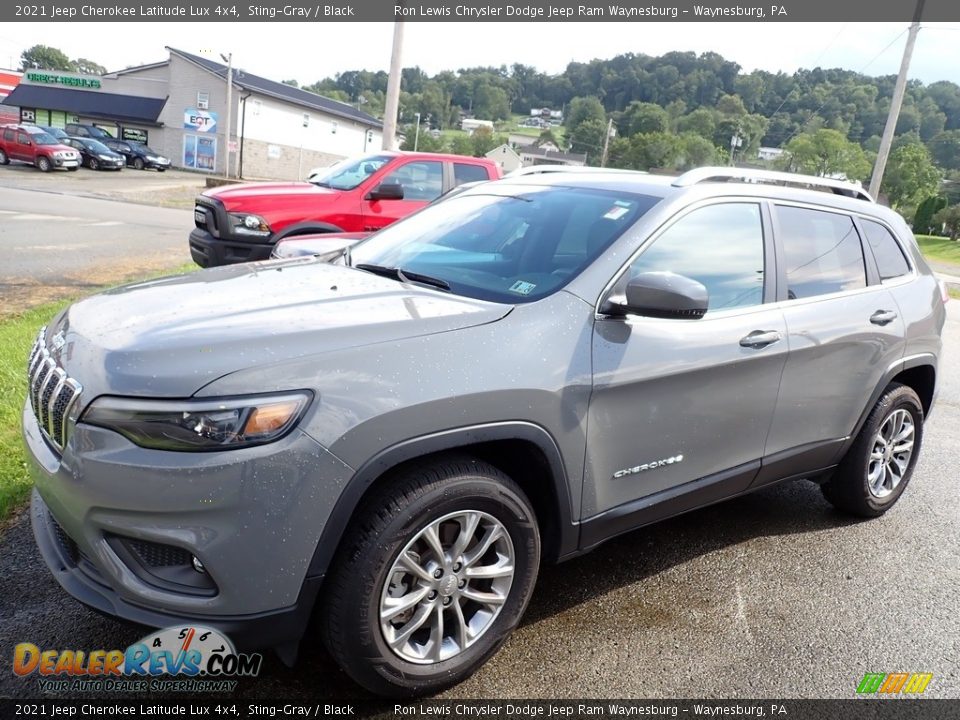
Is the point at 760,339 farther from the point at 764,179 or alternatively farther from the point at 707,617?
the point at 707,617

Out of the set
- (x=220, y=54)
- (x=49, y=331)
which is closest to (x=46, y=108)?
(x=220, y=54)

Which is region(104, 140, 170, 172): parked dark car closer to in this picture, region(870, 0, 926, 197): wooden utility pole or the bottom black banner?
region(870, 0, 926, 197): wooden utility pole

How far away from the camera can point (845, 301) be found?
3.71 meters

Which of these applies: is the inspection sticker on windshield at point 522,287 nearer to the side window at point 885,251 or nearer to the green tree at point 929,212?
the side window at point 885,251

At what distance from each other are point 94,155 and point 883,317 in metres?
36.5

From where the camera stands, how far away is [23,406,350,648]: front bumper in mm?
2023

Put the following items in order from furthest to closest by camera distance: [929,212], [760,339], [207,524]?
[929,212] → [760,339] → [207,524]

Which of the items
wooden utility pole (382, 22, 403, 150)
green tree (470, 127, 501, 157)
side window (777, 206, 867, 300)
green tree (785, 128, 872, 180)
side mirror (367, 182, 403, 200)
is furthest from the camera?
green tree (470, 127, 501, 157)

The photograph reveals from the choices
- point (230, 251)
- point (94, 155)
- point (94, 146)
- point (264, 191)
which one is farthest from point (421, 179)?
point (94, 146)

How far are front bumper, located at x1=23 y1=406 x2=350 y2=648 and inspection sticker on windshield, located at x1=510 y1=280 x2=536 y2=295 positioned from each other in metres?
1.06

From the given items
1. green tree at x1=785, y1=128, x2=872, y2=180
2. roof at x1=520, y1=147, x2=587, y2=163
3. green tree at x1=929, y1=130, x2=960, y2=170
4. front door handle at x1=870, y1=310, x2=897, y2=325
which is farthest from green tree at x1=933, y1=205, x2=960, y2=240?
front door handle at x1=870, y1=310, x2=897, y2=325

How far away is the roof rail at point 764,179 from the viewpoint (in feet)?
11.1

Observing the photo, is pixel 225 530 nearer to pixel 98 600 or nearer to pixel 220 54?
pixel 98 600

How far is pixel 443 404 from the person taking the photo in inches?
90.4
